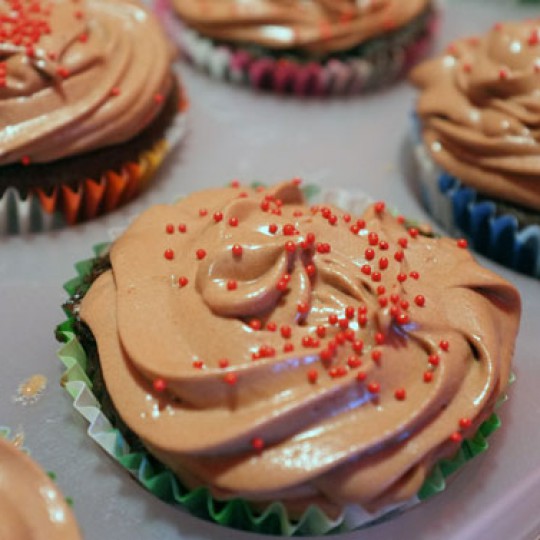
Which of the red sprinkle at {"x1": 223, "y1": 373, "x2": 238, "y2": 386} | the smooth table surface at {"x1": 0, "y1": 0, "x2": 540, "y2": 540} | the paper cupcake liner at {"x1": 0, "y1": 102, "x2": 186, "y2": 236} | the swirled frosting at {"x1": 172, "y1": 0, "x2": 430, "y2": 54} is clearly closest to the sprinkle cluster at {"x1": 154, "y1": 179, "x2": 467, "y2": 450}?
the red sprinkle at {"x1": 223, "y1": 373, "x2": 238, "y2": 386}

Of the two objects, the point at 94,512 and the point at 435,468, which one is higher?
the point at 435,468

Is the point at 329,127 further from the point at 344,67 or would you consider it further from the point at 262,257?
the point at 262,257

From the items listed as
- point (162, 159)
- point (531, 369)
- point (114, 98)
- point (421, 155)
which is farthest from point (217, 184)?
point (531, 369)

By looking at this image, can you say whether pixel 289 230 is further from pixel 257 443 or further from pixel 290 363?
pixel 257 443

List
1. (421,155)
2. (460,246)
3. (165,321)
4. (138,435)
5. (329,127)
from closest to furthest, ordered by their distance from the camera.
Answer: (138,435), (165,321), (460,246), (421,155), (329,127)

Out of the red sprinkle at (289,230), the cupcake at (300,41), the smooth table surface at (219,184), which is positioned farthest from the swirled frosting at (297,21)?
the red sprinkle at (289,230)

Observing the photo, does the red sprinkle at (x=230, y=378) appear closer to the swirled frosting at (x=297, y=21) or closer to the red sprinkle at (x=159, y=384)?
the red sprinkle at (x=159, y=384)

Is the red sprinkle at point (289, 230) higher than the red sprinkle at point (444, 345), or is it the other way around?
the red sprinkle at point (289, 230)
